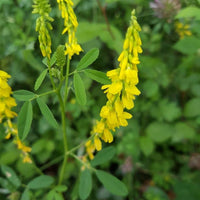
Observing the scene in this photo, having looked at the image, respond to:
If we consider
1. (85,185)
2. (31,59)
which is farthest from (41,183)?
(31,59)

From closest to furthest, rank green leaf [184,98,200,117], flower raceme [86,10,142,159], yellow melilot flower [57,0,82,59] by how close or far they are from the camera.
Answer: flower raceme [86,10,142,159] < yellow melilot flower [57,0,82,59] < green leaf [184,98,200,117]

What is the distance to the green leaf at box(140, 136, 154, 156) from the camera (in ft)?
7.07

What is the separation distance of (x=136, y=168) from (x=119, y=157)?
172mm

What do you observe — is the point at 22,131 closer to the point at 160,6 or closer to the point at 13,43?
the point at 13,43

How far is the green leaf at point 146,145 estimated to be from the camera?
84.8 inches

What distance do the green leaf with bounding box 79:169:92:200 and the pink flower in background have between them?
4.46ft

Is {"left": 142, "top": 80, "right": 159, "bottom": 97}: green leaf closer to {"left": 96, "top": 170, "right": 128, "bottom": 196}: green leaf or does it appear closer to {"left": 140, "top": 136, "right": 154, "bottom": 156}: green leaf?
{"left": 140, "top": 136, "right": 154, "bottom": 156}: green leaf

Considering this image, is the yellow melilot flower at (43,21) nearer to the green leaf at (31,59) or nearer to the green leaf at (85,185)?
the green leaf at (85,185)

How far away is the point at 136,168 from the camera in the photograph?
2357mm

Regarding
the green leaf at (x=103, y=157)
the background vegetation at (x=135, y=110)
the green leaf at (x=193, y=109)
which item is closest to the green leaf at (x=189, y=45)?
the background vegetation at (x=135, y=110)

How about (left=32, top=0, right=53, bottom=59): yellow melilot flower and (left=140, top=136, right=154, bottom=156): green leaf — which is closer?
(left=32, top=0, right=53, bottom=59): yellow melilot flower

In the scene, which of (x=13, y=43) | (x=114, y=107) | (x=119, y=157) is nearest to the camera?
(x=114, y=107)

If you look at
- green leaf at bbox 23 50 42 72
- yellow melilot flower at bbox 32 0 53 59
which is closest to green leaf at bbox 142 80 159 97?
green leaf at bbox 23 50 42 72

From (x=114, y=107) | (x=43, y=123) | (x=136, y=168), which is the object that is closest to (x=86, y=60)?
(x=114, y=107)
